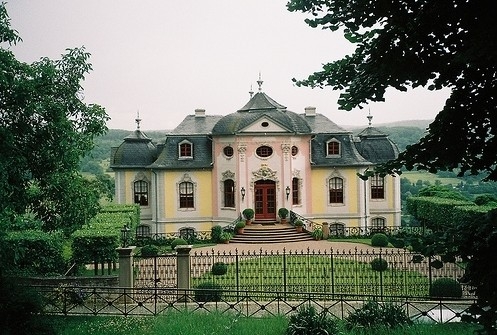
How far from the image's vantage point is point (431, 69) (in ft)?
23.4

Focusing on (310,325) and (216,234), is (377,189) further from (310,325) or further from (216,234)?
(310,325)

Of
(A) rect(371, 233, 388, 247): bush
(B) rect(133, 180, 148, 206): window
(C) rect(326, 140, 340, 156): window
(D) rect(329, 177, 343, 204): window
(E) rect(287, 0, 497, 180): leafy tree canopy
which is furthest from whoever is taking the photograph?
(B) rect(133, 180, 148, 206): window

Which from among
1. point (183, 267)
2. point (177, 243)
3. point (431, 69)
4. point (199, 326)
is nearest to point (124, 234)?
point (177, 243)

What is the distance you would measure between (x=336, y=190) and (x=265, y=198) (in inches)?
200

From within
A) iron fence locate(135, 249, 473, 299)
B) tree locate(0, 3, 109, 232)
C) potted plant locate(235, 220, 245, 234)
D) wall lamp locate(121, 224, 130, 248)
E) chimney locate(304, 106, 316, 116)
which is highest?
chimney locate(304, 106, 316, 116)

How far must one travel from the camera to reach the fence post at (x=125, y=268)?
694 inches

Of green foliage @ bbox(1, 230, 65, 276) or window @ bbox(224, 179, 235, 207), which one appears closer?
green foliage @ bbox(1, 230, 65, 276)

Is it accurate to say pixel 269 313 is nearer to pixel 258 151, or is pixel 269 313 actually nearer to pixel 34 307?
pixel 34 307

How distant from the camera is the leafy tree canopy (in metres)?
6.72

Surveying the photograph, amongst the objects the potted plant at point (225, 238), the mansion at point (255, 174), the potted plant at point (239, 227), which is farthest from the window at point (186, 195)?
the potted plant at point (225, 238)

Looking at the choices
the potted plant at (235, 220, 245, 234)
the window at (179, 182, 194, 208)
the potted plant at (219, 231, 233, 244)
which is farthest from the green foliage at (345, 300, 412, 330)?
the window at (179, 182, 194, 208)

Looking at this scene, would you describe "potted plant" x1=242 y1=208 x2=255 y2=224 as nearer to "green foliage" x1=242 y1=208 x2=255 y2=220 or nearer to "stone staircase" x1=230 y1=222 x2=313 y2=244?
"green foliage" x1=242 y1=208 x2=255 y2=220

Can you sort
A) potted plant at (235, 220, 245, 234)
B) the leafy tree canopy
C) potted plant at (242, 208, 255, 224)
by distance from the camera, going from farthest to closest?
potted plant at (242, 208, 255, 224) → potted plant at (235, 220, 245, 234) → the leafy tree canopy

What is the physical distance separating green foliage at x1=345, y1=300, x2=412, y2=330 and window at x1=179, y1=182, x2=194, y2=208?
25.3 meters
